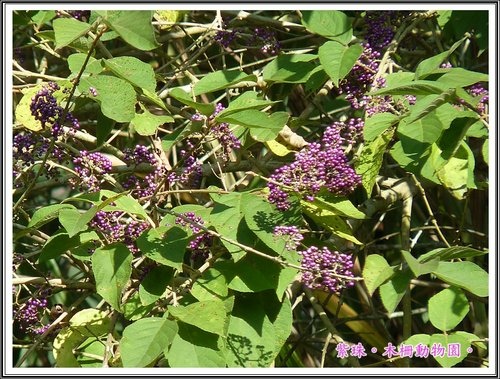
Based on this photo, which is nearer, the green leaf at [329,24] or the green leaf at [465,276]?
the green leaf at [465,276]

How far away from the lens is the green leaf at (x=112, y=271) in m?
1.50

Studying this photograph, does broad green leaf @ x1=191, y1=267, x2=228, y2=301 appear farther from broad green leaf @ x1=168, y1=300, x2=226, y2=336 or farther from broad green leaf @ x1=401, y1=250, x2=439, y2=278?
broad green leaf @ x1=401, y1=250, x2=439, y2=278

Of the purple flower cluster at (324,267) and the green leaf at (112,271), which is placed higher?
the purple flower cluster at (324,267)

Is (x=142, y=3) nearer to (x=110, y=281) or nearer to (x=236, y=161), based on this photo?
(x=236, y=161)

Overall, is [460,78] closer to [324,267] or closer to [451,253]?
[451,253]

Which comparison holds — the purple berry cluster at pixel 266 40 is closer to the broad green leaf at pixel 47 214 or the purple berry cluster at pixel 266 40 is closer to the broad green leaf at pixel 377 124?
the broad green leaf at pixel 377 124

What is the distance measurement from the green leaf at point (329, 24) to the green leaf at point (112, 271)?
59 cm

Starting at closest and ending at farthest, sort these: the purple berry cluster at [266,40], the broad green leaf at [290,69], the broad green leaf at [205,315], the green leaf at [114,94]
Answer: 1. the broad green leaf at [205,315]
2. the green leaf at [114,94]
3. the broad green leaf at [290,69]
4. the purple berry cluster at [266,40]

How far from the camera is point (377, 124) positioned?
1.56 metres

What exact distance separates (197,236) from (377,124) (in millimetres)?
393

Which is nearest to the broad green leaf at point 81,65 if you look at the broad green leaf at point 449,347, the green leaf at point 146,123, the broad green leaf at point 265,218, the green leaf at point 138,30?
the green leaf at point 146,123

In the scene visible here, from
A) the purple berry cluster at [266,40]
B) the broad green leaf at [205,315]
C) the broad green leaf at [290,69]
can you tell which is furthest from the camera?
the purple berry cluster at [266,40]

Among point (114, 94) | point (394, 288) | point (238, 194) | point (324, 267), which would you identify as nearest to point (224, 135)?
point (238, 194)

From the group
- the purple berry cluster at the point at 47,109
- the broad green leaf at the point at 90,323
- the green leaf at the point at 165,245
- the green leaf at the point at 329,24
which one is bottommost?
the broad green leaf at the point at 90,323
